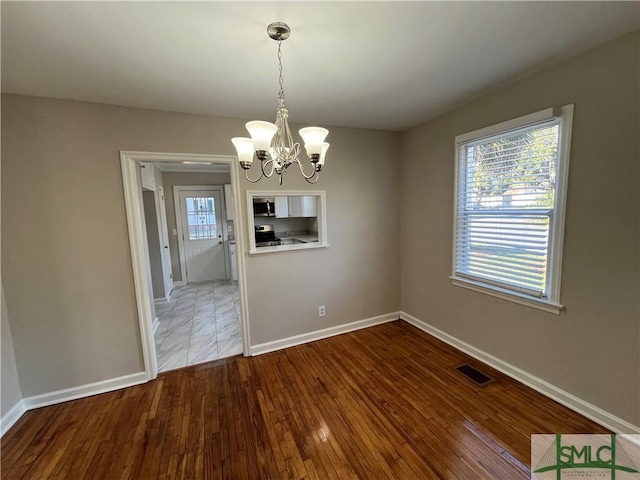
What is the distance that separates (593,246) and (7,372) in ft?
14.3

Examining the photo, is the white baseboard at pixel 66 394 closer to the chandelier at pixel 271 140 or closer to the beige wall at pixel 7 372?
the beige wall at pixel 7 372

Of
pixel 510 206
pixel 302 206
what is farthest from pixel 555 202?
pixel 302 206

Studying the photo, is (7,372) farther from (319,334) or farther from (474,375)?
(474,375)

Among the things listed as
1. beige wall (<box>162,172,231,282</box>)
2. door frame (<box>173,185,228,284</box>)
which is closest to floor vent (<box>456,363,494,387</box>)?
door frame (<box>173,185,228,284</box>)

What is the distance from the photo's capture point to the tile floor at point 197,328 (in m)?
2.96

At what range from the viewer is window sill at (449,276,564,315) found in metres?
2.06

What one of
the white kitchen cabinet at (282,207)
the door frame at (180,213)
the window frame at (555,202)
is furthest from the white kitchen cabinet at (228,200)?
the window frame at (555,202)

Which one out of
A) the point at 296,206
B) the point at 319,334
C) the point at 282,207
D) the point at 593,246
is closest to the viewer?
the point at 593,246

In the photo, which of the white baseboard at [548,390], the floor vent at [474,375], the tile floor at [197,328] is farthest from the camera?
the tile floor at [197,328]

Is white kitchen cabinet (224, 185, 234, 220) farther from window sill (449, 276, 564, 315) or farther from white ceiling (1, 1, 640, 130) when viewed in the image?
window sill (449, 276, 564, 315)

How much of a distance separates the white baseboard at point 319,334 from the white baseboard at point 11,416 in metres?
1.81

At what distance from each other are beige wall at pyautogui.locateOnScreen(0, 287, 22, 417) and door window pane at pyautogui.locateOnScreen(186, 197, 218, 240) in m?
3.71

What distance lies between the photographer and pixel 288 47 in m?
1.60

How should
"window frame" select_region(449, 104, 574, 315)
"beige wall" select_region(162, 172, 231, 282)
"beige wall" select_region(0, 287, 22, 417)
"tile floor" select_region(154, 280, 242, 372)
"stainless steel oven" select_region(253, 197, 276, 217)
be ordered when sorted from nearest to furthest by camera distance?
"window frame" select_region(449, 104, 574, 315) < "beige wall" select_region(0, 287, 22, 417) < "tile floor" select_region(154, 280, 242, 372) < "stainless steel oven" select_region(253, 197, 276, 217) < "beige wall" select_region(162, 172, 231, 282)
